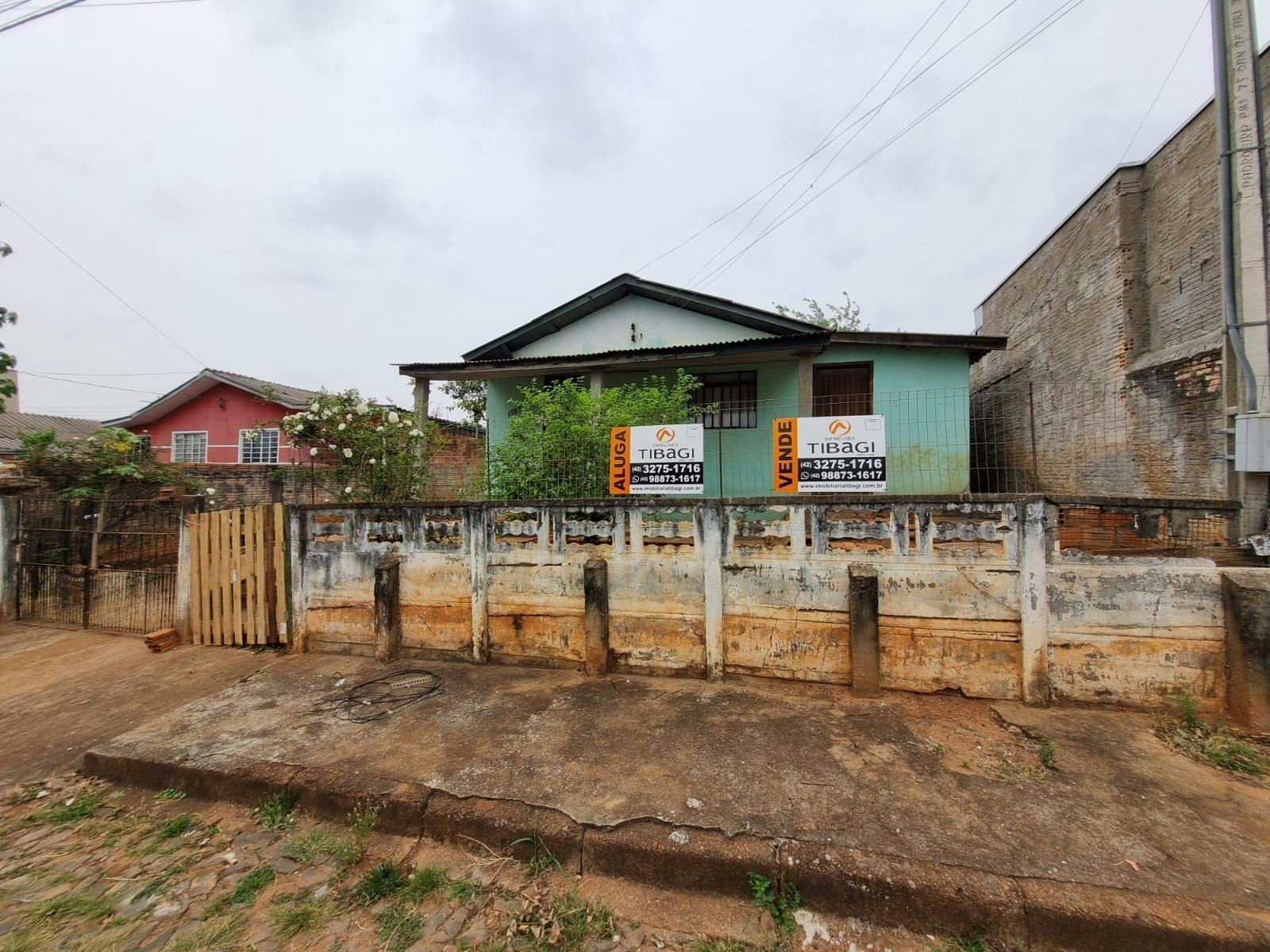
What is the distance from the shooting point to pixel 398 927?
206 cm

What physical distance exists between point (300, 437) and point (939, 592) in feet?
26.1

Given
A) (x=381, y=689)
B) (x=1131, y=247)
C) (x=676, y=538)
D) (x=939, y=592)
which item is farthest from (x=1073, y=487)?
(x=381, y=689)

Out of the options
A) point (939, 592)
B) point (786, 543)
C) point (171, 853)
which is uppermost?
point (786, 543)

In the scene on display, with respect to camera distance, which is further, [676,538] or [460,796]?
[676,538]

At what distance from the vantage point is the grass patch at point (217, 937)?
78.7 inches

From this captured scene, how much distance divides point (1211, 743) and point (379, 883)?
4880 mm

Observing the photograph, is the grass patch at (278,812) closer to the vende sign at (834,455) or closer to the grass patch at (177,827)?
the grass patch at (177,827)

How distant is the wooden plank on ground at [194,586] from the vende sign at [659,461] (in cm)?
494

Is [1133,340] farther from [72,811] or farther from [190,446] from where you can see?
[190,446]

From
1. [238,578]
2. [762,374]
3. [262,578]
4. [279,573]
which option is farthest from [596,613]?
[762,374]

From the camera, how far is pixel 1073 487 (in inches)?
276

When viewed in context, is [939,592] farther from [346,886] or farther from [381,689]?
[381,689]

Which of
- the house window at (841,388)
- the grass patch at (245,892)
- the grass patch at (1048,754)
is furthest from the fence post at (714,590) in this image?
the house window at (841,388)

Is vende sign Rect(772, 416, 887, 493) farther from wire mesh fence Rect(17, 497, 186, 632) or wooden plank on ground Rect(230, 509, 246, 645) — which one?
wire mesh fence Rect(17, 497, 186, 632)
